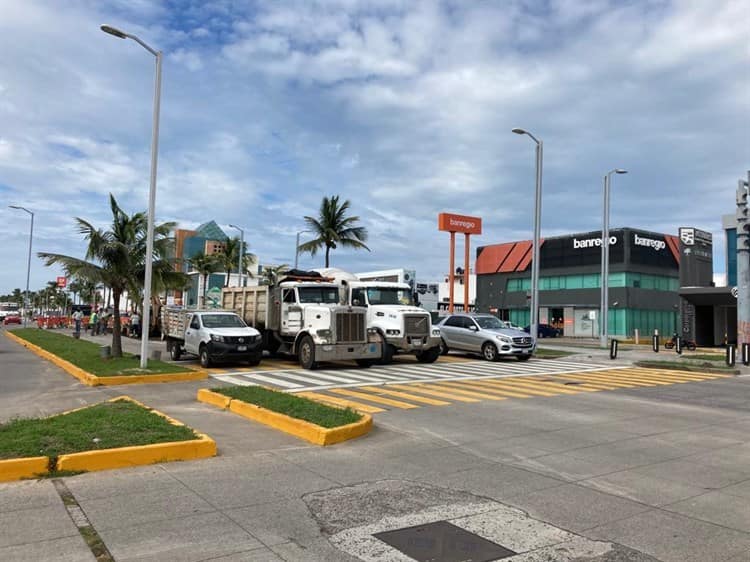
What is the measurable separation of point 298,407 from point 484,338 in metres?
15.8

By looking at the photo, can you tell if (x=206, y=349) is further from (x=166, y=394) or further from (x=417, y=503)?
(x=417, y=503)

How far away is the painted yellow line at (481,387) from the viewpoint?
13923mm

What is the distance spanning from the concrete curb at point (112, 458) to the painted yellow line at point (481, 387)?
7995mm

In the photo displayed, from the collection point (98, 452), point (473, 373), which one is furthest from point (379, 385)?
point (98, 452)

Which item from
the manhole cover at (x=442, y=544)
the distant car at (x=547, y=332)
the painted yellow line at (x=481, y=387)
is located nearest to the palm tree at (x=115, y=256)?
the painted yellow line at (x=481, y=387)

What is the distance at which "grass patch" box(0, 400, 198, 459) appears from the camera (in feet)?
23.1

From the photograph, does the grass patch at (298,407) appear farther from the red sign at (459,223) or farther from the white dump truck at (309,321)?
the red sign at (459,223)

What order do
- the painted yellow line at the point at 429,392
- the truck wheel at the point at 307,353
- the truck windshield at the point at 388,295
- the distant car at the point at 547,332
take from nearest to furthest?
the painted yellow line at the point at 429,392 < the truck wheel at the point at 307,353 < the truck windshield at the point at 388,295 < the distant car at the point at 547,332

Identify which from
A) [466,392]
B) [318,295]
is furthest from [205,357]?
[466,392]

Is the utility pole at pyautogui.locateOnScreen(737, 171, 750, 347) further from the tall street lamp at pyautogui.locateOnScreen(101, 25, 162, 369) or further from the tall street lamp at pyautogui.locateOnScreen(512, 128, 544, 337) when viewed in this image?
the tall street lamp at pyautogui.locateOnScreen(101, 25, 162, 369)

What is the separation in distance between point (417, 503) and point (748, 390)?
13836 millimetres

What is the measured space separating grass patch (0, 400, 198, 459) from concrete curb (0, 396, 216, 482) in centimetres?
Answer: 17

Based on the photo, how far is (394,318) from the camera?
2120 cm

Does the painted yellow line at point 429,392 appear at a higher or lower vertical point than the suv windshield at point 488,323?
lower
